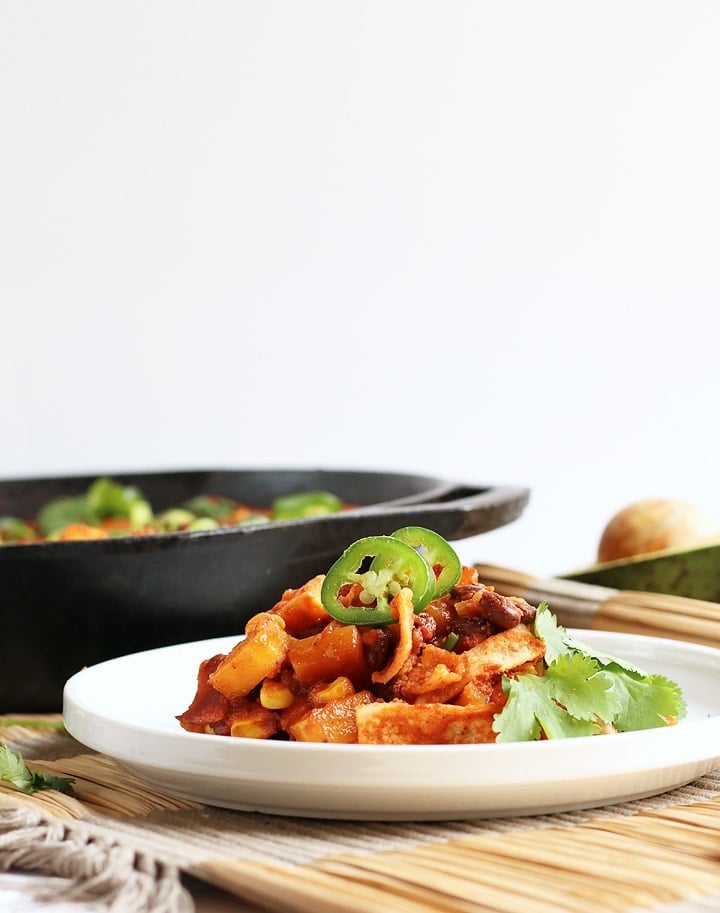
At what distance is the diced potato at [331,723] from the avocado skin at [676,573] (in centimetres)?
106

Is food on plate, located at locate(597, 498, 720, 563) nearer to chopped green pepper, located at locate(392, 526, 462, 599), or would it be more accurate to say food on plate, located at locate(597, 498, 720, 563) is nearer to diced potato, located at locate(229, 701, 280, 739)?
chopped green pepper, located at locate(392, 526, 462, 599)

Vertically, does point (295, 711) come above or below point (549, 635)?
below

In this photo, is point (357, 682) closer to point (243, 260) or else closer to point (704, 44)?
point (243, 260)

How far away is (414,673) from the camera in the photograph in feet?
4.73

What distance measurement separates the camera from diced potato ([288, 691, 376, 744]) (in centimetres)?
139

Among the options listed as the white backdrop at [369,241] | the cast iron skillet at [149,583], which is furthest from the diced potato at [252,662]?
the white backdrop at [369,241]

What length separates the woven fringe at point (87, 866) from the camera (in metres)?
1.12

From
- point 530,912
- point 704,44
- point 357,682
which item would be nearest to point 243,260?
point 704,44

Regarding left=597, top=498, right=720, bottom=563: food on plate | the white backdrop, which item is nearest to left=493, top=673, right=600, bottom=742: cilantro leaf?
left=597, top=498, right=720, bottom=563: food on plate

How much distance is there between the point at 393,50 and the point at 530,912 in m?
5.65

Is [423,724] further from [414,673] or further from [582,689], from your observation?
[582,689]

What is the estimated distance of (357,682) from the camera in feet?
4.86

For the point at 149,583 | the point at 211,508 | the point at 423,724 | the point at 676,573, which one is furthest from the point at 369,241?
the point at 423,724

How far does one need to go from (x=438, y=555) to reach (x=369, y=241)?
479 cm
